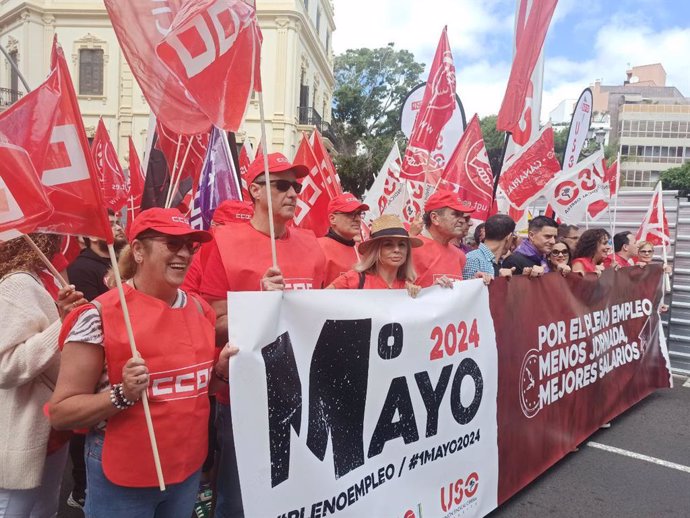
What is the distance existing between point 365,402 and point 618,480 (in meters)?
2.54

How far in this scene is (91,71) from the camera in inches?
1084

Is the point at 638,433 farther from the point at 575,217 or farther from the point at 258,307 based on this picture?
the point at 258,307

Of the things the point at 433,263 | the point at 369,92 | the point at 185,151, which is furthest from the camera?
the point at 369,92

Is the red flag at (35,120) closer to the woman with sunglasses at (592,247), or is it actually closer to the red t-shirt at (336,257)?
the red t-shirt at (336,257)

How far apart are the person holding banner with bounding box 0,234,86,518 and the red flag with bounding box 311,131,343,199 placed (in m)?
3.97

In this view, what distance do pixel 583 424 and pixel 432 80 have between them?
3.64m

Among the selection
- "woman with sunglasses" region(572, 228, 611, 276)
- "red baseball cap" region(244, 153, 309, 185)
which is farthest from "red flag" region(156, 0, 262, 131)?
"woman with sunglasses" region(572, 228, 611, 276)

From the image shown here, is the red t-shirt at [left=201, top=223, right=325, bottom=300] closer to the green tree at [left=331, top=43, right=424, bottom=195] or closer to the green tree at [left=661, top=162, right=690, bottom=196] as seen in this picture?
the green tree at [left=331, top=43, right=424, bottom=195]

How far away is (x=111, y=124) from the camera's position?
88.3 feet

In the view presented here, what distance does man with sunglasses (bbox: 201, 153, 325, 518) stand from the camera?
256cm

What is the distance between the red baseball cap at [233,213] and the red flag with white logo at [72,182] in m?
2.64

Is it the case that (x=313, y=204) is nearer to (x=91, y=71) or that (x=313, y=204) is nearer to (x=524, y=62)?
(x=524, y=62)

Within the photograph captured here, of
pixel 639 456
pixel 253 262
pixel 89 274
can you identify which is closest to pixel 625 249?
pixel 639 456

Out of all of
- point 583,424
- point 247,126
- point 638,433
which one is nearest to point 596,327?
point 583,424
